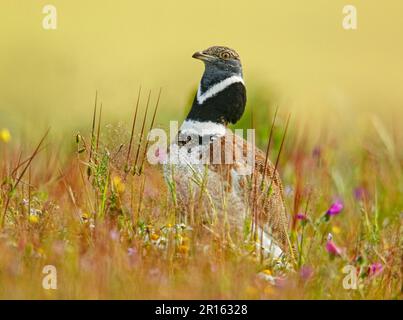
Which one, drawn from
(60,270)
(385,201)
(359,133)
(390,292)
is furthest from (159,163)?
(359,133)

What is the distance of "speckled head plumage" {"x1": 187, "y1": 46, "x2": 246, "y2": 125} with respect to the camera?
7.68 metres

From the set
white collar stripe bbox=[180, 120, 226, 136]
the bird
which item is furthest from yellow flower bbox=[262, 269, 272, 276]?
white collar stripe bbox=[180, 120, 226, 136]

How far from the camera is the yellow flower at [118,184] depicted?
6.83 metres

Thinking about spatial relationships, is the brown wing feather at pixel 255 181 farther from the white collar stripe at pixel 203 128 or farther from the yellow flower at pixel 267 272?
the yellow flower at pixel 267 272

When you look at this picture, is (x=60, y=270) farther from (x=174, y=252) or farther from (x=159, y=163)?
(x=159, y=163)

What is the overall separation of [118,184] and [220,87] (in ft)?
4.35

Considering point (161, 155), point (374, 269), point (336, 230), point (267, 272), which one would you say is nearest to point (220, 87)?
point (161, 155)

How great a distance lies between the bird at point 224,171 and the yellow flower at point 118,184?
315mm

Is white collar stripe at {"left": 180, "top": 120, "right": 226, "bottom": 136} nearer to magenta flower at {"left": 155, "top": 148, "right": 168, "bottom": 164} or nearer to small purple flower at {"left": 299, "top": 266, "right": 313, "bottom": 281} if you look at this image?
magenta flower at {"left": 155, "top": 148, "right": 168, "bottom": 164}

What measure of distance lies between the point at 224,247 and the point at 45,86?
5882mm

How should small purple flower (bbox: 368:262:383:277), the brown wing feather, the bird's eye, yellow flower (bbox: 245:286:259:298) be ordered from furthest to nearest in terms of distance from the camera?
the bird's eye
the brown wing feather
small purple flower (bbox: 368:262:383:277)
yellow flower (bbox: 245:286:259:298)

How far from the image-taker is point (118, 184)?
6863 mm

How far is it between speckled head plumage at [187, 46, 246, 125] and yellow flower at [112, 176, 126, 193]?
39.6 inches

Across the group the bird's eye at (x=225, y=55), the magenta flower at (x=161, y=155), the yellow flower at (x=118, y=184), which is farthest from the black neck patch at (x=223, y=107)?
the yellow flower at (x=118, y=184)
